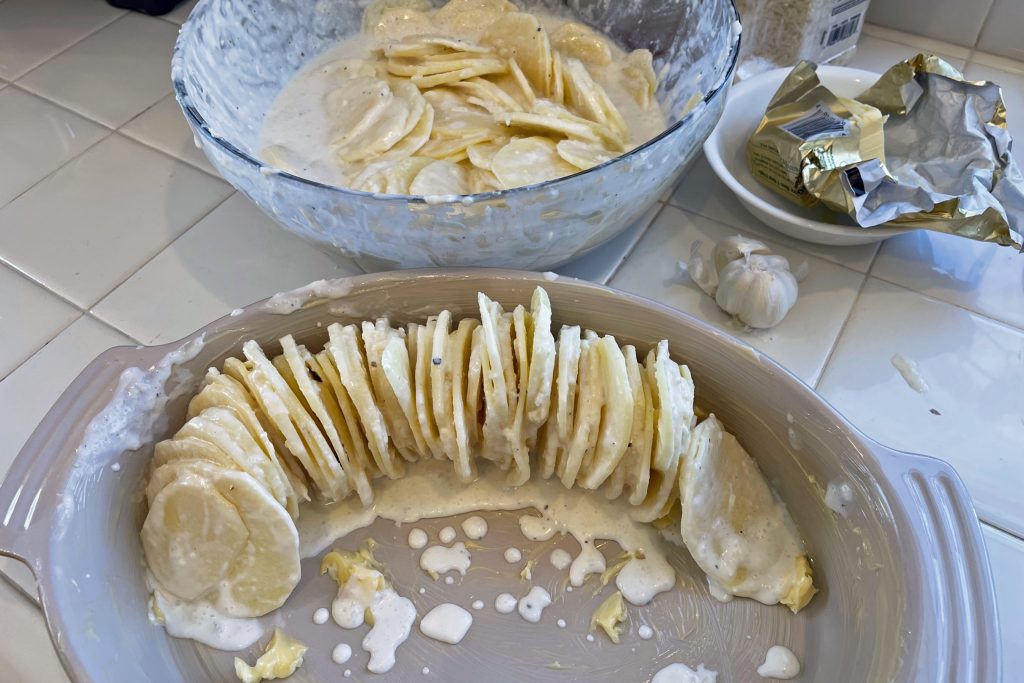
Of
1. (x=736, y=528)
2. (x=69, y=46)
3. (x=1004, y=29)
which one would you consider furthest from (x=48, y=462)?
(x=1004, y=29)

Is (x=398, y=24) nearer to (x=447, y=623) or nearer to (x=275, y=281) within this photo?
(x=275, y=281)

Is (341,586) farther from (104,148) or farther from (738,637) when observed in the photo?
(104,148)

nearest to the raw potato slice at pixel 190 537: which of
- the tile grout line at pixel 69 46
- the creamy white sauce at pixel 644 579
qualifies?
the creamy white sauce at pixel 644 579

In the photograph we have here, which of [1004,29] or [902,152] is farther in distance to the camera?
[1004,29]

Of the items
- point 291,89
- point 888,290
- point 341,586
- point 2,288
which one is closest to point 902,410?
point 888,290

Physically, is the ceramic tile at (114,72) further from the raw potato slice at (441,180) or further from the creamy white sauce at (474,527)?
the creamy white sauce at (474,527)

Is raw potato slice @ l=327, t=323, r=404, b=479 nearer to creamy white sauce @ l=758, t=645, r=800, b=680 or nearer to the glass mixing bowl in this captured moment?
the glass mixing bowl
